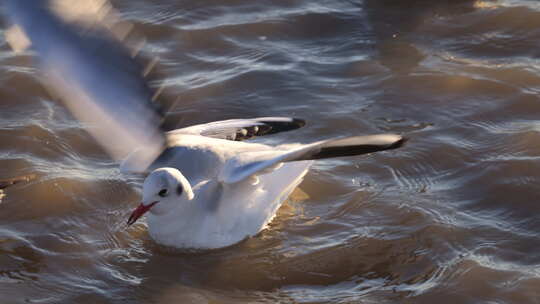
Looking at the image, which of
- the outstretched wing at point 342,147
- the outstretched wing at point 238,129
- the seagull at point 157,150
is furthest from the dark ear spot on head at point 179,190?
the outstretched wing at point 342,147

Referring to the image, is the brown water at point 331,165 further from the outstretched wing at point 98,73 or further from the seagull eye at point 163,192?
the outstretched wing at point 98,73

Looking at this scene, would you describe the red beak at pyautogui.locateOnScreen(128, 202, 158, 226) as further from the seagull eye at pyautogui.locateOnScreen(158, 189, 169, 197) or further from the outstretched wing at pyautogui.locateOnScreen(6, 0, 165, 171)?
the outstretched wing at pyautogui.locateOnScreen(6, 0, 165, 171)

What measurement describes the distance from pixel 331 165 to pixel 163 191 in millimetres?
1539

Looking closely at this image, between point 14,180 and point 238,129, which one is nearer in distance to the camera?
point 238,129

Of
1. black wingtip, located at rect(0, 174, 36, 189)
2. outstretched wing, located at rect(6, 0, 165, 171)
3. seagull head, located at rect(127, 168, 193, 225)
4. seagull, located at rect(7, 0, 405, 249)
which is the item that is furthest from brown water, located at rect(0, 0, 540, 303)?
outstretched wing, located at rect(6, 0, 165, 171)

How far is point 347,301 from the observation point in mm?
5301

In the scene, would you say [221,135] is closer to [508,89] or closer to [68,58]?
[68,58]

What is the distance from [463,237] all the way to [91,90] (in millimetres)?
2383

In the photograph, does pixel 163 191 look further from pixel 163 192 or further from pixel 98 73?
pixel 98 73

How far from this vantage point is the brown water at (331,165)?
5.55m

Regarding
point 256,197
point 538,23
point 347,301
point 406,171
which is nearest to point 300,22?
point 538,23

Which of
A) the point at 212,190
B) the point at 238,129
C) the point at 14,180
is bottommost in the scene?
the point at 14,180

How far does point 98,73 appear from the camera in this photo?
5668mm

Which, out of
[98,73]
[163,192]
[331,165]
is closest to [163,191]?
[163,192]
